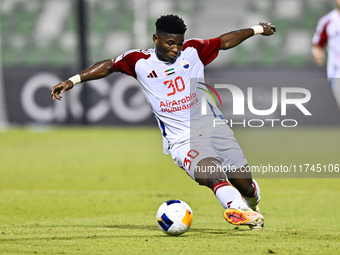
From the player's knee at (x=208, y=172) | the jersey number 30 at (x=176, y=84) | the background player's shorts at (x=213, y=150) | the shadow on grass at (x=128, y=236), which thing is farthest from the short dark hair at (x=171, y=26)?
the shadow on grass at (x=128, y=236)

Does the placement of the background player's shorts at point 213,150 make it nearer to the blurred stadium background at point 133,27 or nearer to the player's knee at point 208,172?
the player's knee at point 208,172

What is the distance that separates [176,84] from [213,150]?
0.81 m

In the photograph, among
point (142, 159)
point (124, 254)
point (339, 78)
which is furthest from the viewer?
point (142, 159)

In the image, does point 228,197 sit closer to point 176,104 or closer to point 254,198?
point 254,198

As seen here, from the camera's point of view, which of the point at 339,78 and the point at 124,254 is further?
the point at 339,78

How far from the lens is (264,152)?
1491cm

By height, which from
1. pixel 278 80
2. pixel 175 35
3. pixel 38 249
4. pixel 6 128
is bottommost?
pixel 6 128

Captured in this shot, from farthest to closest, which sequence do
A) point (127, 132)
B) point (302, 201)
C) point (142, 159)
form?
point (127, 132) → point (142, 159) → point (302, 201)

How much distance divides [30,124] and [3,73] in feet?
6.72

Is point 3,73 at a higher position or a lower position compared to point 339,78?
lower

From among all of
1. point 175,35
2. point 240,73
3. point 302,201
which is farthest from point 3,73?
point 175,35

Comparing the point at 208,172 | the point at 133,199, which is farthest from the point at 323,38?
the point at 208,172

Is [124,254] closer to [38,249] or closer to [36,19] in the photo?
[38,249]

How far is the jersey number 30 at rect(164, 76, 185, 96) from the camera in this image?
A: 246 inches
